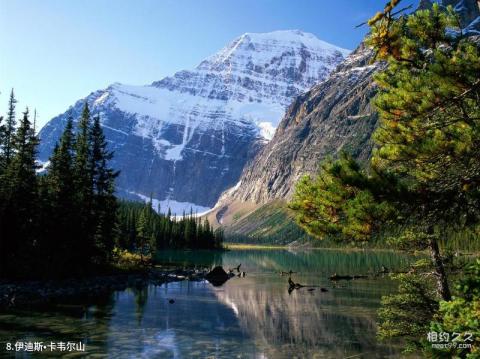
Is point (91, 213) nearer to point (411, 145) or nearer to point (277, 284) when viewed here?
point (277, 284)

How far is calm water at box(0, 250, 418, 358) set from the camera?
90.4ft

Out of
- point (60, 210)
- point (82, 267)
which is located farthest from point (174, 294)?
point (60, 210)

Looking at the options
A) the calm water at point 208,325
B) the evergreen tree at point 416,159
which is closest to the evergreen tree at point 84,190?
the calm water at point 208,325

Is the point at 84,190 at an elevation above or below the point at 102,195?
above

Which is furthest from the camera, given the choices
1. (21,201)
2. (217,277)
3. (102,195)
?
(217,277)

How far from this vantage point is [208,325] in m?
36.3

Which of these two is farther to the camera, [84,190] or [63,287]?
[84,190]

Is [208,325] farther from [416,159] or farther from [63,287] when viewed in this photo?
[416,159]

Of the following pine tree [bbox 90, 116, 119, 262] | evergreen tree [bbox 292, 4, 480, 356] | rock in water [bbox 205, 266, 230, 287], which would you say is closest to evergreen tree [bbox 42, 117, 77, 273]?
pine tree [bbox 90, 116, 119, 262]

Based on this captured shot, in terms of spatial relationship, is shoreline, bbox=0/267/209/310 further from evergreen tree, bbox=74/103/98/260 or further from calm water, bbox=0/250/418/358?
evergreen tree, bbox=74/103/98/260

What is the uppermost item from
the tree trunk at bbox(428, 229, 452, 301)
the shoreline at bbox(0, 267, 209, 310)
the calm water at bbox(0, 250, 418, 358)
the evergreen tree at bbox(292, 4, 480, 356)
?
the evergreen tree at bbox(292, 4, 480, 356)

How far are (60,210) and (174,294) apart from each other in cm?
1705

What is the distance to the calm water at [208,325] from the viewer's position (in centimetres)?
2756

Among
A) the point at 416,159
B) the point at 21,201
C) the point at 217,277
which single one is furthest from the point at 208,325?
the point at 217,277
